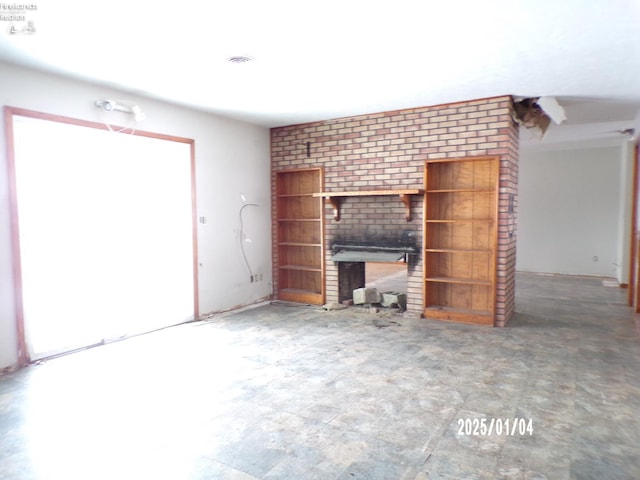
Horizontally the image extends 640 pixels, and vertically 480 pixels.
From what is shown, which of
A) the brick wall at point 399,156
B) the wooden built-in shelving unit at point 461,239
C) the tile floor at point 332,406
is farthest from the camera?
the wooden built-in shelving unit at point 461,239

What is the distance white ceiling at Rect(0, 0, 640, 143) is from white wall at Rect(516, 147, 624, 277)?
414 cm

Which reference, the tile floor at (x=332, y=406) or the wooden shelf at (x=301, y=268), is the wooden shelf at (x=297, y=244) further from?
the tile floor at (x=332, y=406)

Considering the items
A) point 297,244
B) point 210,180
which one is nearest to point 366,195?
point 297,244

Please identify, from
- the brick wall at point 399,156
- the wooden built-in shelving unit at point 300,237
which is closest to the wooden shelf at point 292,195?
the wooden built-in shelving unit at point 300,237

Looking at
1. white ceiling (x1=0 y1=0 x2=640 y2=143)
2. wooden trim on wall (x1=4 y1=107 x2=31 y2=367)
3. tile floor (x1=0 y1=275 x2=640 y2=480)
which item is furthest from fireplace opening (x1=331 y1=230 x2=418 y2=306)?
wooden trim on wall (x1=4 y1=107 x2=31 y2=367)

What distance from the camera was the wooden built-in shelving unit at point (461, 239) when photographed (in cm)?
489

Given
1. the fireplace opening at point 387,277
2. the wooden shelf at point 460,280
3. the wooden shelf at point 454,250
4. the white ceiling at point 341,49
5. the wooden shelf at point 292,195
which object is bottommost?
the fireplace opening at point 387,277

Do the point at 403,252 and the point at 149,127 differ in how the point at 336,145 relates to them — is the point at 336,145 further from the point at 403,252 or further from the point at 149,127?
the point at 149,127

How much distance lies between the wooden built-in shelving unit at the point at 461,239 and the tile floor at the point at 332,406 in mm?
505

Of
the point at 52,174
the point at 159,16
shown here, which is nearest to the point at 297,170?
the point at 52,174

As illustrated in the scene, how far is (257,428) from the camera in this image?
2566 millimetres

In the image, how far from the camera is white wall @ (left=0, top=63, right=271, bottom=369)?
3.49 m

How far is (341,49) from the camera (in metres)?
3.21
